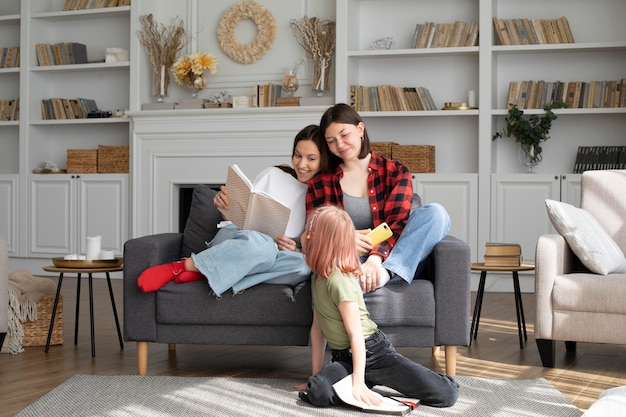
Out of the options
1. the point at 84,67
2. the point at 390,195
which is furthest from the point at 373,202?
the point at 84,67

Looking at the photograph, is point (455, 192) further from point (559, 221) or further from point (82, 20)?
point (82, 20)

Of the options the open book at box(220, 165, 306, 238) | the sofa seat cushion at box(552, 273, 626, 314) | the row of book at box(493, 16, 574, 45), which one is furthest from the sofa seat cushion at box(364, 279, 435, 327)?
the row of book at box(493, 16, 574, 45)

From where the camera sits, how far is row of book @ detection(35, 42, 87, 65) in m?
7.41

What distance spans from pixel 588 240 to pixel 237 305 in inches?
57.4

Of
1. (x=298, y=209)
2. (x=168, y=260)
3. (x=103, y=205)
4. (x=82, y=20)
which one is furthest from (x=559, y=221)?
(x=82, y=20)

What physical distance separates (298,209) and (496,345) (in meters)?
1.21

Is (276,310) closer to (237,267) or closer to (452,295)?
(237,267)

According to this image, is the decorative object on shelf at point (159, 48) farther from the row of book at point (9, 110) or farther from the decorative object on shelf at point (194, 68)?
the row of book at point (9, 110)

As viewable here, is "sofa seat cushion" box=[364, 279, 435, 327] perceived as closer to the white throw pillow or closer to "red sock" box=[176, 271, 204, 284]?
"red sock" box=[176, 271, 204, 284]

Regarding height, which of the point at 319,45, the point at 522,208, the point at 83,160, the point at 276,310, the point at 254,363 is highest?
the point at 319,45

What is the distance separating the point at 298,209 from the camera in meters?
3.56

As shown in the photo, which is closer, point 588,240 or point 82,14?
point 588,240

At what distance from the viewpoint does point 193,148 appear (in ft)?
22.7

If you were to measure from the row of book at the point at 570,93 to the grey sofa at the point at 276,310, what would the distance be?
3.36m
